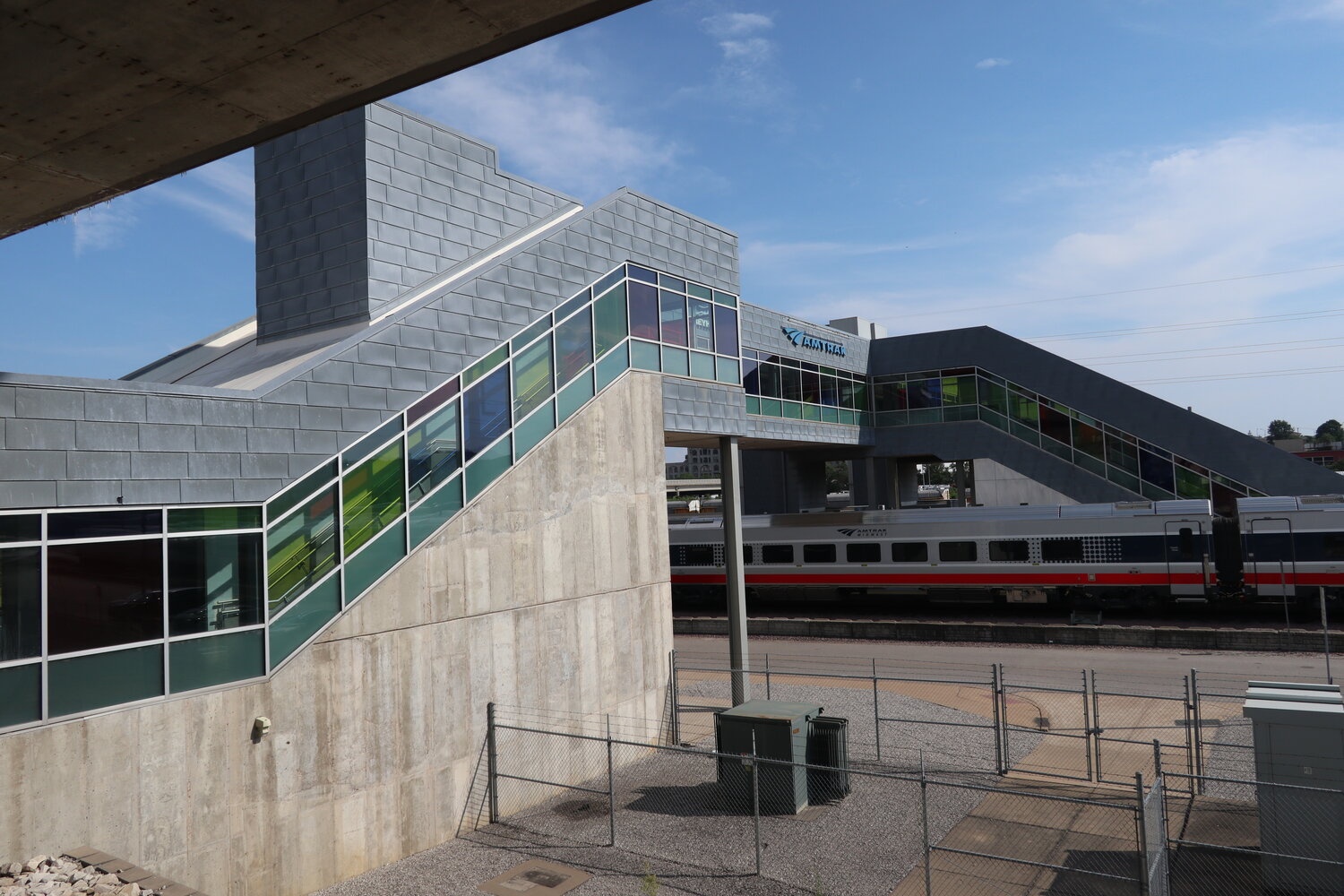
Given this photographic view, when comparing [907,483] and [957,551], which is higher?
[907,483]

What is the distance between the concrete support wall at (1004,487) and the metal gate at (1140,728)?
777 inches

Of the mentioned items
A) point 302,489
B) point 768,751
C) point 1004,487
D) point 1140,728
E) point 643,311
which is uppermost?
point 643,311

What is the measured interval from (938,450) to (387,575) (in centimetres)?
3033

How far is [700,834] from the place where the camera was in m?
12.3

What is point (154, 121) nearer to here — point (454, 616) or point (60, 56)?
point (60, 56)

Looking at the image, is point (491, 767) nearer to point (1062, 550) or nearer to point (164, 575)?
point (164, 575)

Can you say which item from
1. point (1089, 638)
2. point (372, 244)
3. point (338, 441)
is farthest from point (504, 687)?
point (1089, 638)

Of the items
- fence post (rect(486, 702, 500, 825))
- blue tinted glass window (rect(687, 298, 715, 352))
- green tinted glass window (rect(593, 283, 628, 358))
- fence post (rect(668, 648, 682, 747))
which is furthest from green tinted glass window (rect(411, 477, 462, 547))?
blue tinted glass window (rect(687, 298, 715, 352))

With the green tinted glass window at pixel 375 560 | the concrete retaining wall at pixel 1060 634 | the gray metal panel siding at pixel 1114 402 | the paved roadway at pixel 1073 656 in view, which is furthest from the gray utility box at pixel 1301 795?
the gray metal panel siding at pixel 1114 402

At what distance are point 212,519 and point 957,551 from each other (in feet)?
83.3

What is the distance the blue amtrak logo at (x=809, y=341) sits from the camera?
32281 millimetres

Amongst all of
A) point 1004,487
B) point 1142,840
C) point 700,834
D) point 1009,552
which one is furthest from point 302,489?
point 1004,487

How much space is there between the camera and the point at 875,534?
3191 cm

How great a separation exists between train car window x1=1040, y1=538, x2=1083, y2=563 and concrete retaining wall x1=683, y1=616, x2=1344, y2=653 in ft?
12.5
